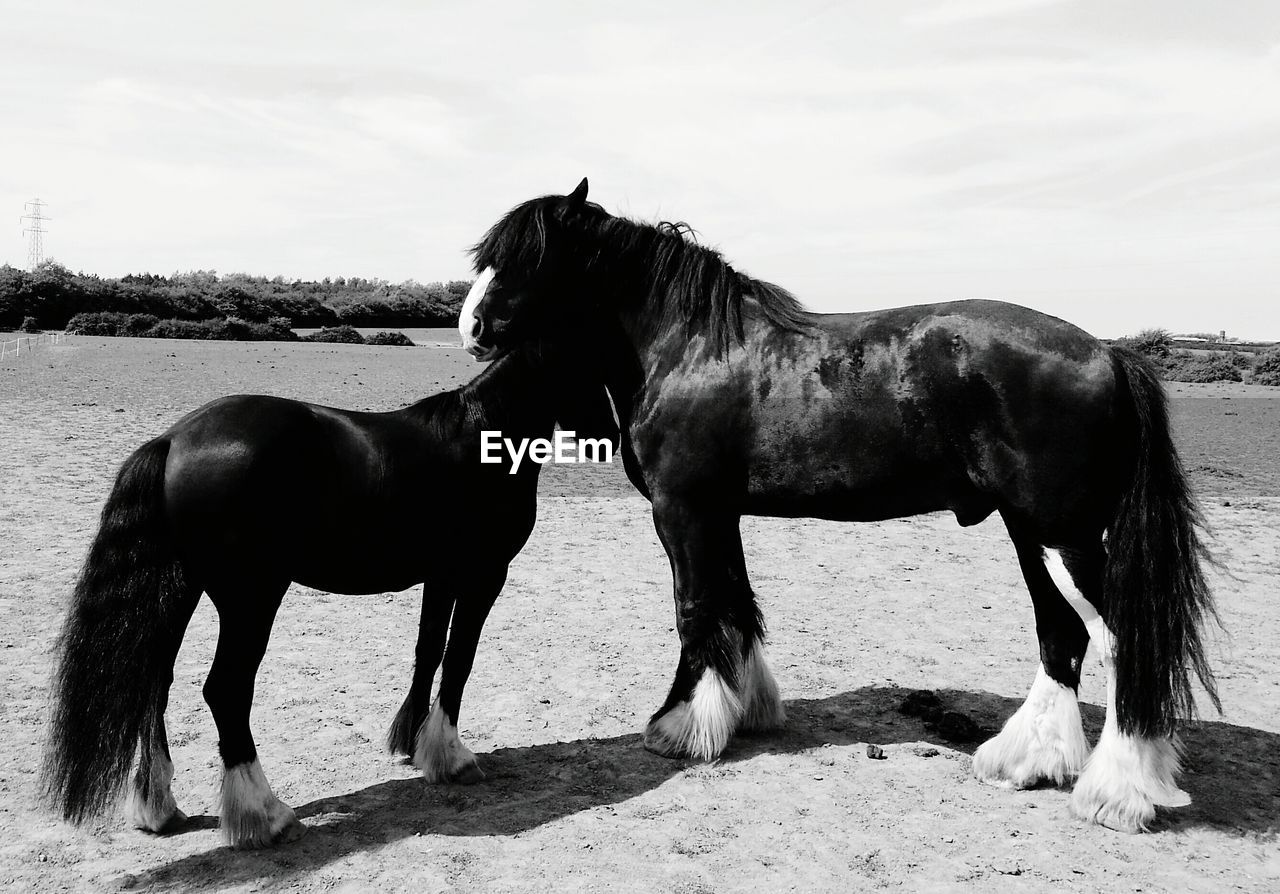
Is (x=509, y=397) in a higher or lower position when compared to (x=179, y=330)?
lower

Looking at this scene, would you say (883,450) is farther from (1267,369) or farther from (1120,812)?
(1267,369)

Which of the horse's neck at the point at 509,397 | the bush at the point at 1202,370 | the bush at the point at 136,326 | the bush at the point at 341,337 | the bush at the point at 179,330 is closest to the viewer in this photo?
the horse's neck at the point at 509,397

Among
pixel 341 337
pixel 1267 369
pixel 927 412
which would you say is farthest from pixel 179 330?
pixel 1267 369

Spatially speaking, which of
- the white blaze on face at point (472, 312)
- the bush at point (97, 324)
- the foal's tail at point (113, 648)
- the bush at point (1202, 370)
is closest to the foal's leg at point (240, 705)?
the foal's tail at point (113, 648)

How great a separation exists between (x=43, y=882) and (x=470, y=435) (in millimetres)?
2152

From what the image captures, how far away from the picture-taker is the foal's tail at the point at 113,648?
3215mm

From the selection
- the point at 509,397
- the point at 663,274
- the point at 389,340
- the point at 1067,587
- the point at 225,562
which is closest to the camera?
the point at 225,562

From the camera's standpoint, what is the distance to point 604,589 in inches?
284

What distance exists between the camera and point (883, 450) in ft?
13.2

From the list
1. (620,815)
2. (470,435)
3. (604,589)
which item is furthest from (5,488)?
(620,815)

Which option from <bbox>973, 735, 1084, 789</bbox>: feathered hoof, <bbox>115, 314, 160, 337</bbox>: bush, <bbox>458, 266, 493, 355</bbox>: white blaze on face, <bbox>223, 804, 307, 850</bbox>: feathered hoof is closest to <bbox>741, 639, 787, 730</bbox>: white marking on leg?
<bbox>973, 735, 1084, 789</bbox>: feathered hoof

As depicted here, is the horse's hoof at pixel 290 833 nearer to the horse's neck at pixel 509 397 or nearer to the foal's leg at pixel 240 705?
the foal's leg at pixel 240 705

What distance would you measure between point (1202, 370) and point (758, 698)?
3966cm

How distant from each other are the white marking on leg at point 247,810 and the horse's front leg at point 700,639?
1.76m
